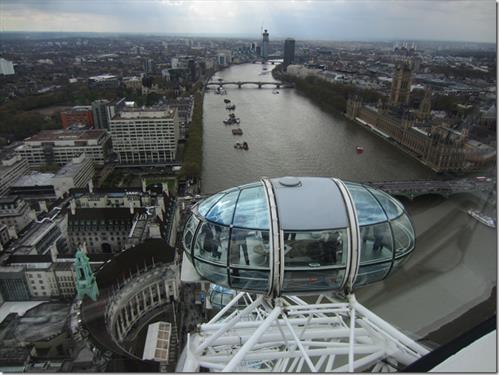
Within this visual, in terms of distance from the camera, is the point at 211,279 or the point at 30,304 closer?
the point at 211,279

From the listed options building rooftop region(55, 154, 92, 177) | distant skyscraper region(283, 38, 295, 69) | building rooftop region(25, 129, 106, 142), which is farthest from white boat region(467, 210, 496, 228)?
distant skyscraper region(283, 38, 295, 69)

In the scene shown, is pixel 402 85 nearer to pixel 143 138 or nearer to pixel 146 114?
pixel 146 114

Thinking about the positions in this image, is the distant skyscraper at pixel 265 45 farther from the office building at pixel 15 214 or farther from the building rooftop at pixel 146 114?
the office building at pixel 15 214

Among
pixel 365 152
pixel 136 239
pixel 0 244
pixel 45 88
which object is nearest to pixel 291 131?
pixel 365 152

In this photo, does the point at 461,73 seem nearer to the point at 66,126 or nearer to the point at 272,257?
the point at 66,126

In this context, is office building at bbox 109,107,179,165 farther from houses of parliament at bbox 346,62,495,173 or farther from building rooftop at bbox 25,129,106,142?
houses of parliament at bbox 346,62,495,173

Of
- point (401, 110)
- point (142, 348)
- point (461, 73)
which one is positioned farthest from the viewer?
point (461, 73)
